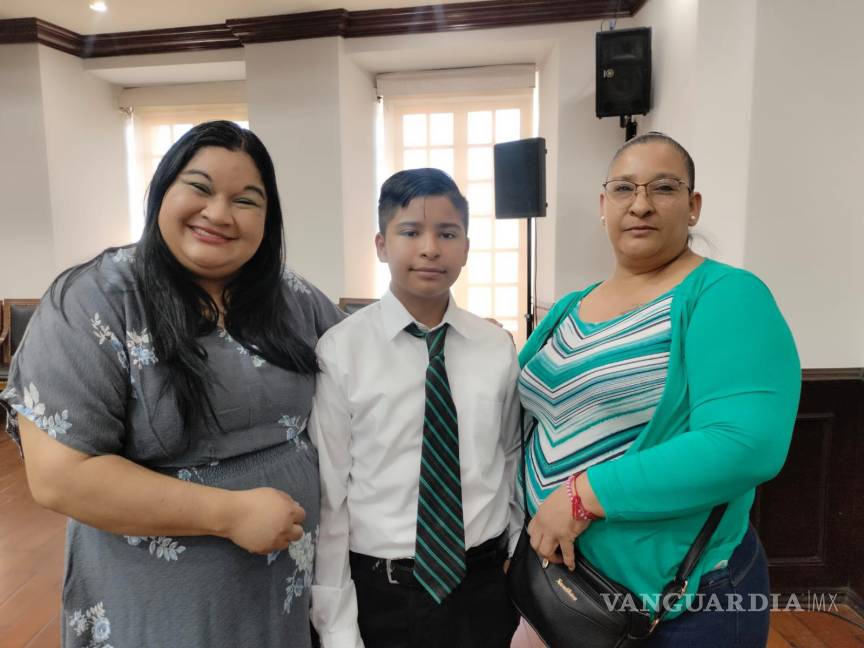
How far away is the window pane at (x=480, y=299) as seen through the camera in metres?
4.85

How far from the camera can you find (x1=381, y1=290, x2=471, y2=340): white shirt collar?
1156mm

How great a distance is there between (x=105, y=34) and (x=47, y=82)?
563mm

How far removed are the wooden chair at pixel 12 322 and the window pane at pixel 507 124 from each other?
368cm

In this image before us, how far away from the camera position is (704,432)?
834 millimetres

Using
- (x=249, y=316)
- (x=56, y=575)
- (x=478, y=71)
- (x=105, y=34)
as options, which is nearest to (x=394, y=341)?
(x=249, y=316)

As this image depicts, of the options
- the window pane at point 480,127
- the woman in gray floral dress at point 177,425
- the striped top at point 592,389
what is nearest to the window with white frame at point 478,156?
the window pane at point 480,127

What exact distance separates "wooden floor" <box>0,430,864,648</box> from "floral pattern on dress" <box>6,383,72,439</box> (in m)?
1.71

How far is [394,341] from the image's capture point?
1164 mm

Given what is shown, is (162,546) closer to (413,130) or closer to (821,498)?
(821,498)

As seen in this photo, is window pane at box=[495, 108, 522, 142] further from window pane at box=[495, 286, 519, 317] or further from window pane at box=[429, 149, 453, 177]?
window pane at box=[495, 286, 519, 317]

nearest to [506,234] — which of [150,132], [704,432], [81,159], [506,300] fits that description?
[506,300]

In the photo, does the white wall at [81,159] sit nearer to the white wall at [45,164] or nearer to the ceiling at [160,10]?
the white wall at [45,164]

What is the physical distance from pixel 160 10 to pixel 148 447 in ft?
13.5

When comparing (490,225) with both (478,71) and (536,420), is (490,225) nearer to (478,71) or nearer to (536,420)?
(478,71)
